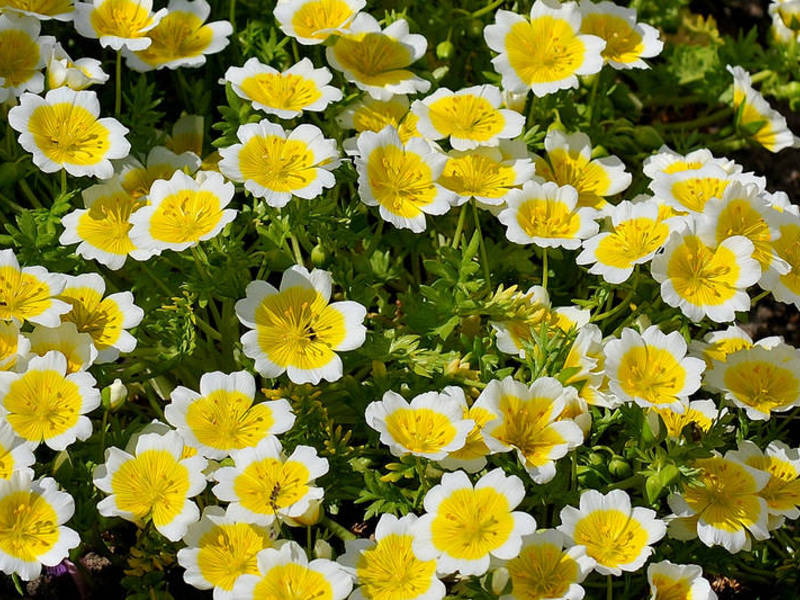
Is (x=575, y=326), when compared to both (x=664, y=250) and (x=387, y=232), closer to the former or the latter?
(x=664, y=250)

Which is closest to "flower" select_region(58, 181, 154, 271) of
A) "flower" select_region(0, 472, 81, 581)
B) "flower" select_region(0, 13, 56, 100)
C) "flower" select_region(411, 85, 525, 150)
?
"flower" select_region(0, 13, 56, 100)

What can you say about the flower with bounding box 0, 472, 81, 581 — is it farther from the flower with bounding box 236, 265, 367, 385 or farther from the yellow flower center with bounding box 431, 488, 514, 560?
the yellow flower center with bounding box 431, 488, 514, 560

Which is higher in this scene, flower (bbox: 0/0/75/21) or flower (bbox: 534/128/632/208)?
flower (bbox: 0/0/75/21)

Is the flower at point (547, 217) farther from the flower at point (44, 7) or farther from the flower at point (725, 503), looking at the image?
the flower at point (44, 7)

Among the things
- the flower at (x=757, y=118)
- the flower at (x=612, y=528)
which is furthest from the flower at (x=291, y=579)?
the flower at (x=757, y=118)

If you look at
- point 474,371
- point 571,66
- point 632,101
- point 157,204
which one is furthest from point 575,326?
point 632,101

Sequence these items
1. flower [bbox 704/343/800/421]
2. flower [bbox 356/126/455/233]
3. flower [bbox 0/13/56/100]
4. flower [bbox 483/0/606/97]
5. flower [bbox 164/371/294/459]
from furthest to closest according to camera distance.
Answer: flower [bbox 483/0/606/97], flower [bbox 0/13/56/100], flower [bbox 356/126/455/233], flower [bbox 704/343/800/421], flower [bbox 164/371/294/459]

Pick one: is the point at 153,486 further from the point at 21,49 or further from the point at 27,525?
the point at 21,49

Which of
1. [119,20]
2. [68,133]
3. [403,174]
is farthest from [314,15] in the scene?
[68,133]
